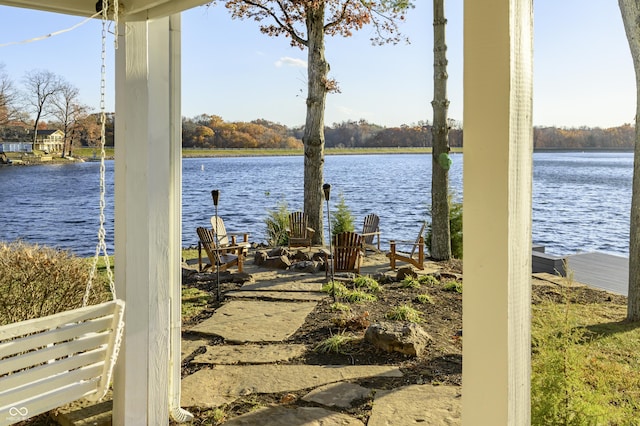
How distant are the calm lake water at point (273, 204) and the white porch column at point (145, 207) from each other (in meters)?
6.33

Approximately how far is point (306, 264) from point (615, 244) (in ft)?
41.0

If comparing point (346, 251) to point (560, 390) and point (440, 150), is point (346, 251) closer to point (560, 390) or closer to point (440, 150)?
point (440, 150)

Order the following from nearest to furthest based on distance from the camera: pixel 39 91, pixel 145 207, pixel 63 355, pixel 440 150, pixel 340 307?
pixel 63 355, pixel 145 207, pixel 340 307, pixel 440 150, pixel 39 91

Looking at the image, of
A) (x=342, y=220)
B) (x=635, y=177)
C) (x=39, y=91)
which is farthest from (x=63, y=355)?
(x=39, y=91)

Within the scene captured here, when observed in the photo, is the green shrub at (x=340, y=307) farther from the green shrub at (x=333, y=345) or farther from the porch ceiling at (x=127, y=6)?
the porch ceiling at (x=127, y=6)

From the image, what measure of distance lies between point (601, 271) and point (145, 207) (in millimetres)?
7667

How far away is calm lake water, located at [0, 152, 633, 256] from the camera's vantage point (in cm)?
1830

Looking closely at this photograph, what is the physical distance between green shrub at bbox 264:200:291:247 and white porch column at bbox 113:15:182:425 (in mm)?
7043

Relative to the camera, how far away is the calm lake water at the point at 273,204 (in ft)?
Answer: 60.0

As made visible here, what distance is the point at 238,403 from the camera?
3.12 meters

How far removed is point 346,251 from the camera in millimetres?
6605

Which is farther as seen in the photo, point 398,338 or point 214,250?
point 214,250

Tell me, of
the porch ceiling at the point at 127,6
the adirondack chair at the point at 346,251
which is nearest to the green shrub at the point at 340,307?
the adirondack chair at the point at 346,251

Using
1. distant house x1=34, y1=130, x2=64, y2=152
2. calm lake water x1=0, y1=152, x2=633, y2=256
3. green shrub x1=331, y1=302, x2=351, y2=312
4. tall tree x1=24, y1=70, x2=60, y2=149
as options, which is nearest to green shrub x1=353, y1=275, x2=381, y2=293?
green shrub x1=331, y1=302, x2=351, y2=312
